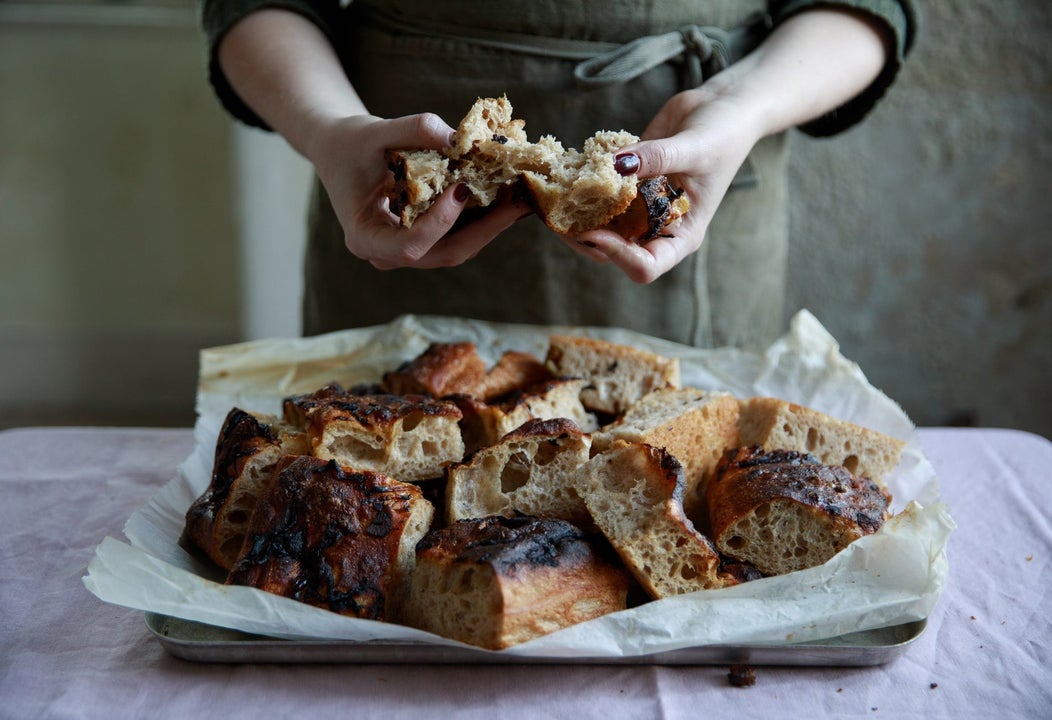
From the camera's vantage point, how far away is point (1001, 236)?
3.86 meters

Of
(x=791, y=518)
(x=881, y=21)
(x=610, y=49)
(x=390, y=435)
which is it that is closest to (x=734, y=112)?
(x=610, y=49)

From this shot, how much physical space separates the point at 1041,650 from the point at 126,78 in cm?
459

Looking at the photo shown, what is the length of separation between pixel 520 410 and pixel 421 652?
632 mm

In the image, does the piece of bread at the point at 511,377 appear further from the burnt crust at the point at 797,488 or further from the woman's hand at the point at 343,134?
the burnt crust at the point at 797,488

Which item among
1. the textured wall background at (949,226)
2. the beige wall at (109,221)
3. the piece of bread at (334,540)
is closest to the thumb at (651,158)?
the piece of bread at (334,540)

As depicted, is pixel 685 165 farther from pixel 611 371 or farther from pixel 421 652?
pixel 421 652

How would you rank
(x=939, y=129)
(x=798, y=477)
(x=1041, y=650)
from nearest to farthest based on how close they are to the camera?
(x=1041, y=650), (x=798, y=477), (x=939, y=129)

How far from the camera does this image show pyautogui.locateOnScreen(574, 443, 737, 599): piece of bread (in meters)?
1.44

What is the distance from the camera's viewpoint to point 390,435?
1662mm

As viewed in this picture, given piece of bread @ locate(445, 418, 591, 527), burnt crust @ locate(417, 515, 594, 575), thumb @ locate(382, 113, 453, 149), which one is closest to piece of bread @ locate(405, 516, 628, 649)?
burnt crust @ locate(417, 515, 594, 575)

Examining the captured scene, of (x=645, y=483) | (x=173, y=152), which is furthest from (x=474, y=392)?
(x=173, y=152)

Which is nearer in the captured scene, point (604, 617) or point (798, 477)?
point (604, 617)

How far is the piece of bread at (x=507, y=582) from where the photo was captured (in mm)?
1336

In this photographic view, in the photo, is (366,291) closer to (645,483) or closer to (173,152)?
(645,483)
